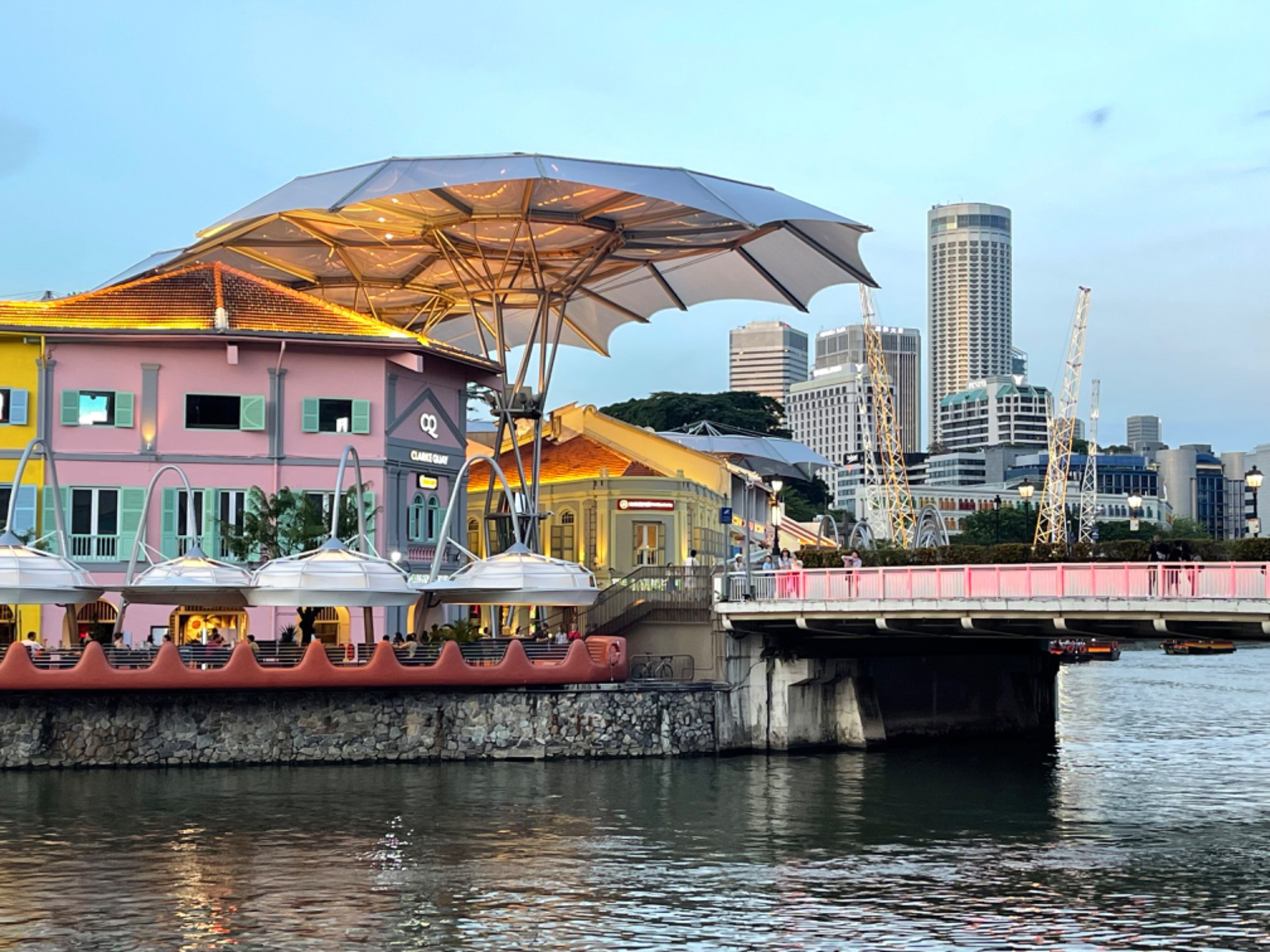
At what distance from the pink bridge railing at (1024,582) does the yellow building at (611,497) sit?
22573mm

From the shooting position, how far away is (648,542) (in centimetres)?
8525

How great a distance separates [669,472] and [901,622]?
31.5 metres

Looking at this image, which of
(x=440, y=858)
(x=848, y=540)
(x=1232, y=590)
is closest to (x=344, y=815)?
(x=440, y=858)

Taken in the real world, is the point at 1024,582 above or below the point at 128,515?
below

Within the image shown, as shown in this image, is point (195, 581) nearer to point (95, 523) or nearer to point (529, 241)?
point (95, 523)

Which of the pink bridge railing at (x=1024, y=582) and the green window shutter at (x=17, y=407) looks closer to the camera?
Result: the pink bridge railing at (x=1024, y=582)

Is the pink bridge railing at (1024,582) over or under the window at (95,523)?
under

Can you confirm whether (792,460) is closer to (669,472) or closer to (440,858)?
(669,472)

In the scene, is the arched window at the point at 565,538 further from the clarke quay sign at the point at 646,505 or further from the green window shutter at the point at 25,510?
the green window shutter at the point at 25,510

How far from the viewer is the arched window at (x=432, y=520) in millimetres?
72625

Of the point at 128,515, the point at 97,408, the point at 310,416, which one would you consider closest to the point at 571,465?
the point at 310,416

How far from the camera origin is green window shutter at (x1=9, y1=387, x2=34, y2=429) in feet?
215

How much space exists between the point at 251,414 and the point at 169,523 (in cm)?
494

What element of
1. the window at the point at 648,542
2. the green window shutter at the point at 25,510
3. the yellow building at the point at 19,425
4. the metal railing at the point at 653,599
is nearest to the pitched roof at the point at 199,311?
the yellow building at the point at 19,425
